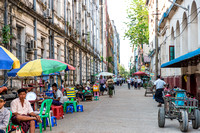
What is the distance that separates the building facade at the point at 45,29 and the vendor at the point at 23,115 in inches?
179

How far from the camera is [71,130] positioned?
8.91 m

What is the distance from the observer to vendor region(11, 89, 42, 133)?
7398mm

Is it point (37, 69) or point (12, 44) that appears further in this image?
point (12, 44)

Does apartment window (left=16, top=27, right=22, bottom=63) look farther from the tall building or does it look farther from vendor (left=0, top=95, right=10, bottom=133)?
the tall building

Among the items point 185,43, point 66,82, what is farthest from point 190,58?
point 66,82

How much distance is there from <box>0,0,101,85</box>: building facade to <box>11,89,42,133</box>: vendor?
4.54 metres

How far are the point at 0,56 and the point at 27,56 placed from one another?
8.70 metres

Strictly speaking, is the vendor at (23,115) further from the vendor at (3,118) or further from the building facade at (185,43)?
the building facade at (185,43)

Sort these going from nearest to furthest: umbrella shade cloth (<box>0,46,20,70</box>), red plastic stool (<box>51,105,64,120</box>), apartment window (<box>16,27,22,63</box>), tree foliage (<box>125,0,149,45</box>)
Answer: umbrella shade cloth (<box>0,46,20,70</box>) → red plastic stool (<box>51,105,64,120</box>) → apartment window (<box>16,27,22,63</box>) → tree foliage (<box>125,0,149,45</box>)

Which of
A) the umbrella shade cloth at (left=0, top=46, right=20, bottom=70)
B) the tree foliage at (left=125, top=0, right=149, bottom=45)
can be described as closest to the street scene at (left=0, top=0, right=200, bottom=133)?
the umbrella shade cloth at (left=0, top=46, right=20, bottom=70)

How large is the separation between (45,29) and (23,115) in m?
11.8

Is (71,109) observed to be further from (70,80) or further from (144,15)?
(144,15)

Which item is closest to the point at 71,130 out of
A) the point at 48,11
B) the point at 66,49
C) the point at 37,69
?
the point at 37,69

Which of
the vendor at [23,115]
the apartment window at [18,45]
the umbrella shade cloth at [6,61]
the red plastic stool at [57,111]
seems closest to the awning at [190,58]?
the red plastic stool at [57,111]
